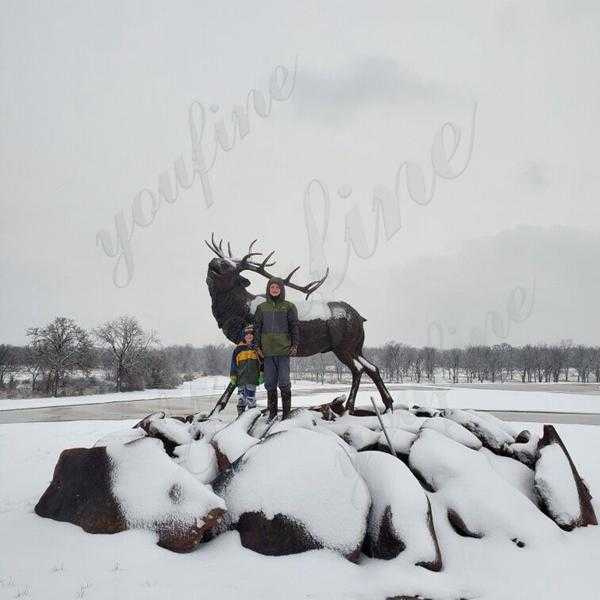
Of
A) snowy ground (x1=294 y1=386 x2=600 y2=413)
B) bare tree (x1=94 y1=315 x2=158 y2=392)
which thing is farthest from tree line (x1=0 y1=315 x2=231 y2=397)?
snowy ground (x1=294 y1=386 x2=600 y2=413)

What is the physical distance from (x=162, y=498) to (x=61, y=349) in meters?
36.5

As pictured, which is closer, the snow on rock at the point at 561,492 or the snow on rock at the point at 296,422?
the snow on rock at the point at 561,492

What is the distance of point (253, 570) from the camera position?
321 centimetres

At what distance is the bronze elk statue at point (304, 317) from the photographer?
23.6 feet

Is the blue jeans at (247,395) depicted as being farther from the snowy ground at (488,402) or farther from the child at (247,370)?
the snowy ground at (488,402)

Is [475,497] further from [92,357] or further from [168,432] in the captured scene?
[92,357]

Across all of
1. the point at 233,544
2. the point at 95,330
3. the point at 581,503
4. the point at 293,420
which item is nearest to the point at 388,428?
the point at 293,420

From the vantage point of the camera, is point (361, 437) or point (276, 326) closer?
point (361, 437)

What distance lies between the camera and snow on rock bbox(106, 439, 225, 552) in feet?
11.8

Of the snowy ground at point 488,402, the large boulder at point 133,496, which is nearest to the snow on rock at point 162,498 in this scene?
the large boulder at point 133,496

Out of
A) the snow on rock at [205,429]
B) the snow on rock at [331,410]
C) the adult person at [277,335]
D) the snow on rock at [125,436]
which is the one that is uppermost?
the adult person at [277,335]

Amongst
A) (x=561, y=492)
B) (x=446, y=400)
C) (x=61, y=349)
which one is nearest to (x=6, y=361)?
(x=61, y=349)

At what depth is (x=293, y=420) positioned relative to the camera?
552 cm

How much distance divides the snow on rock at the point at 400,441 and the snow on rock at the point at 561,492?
1.31 meters
